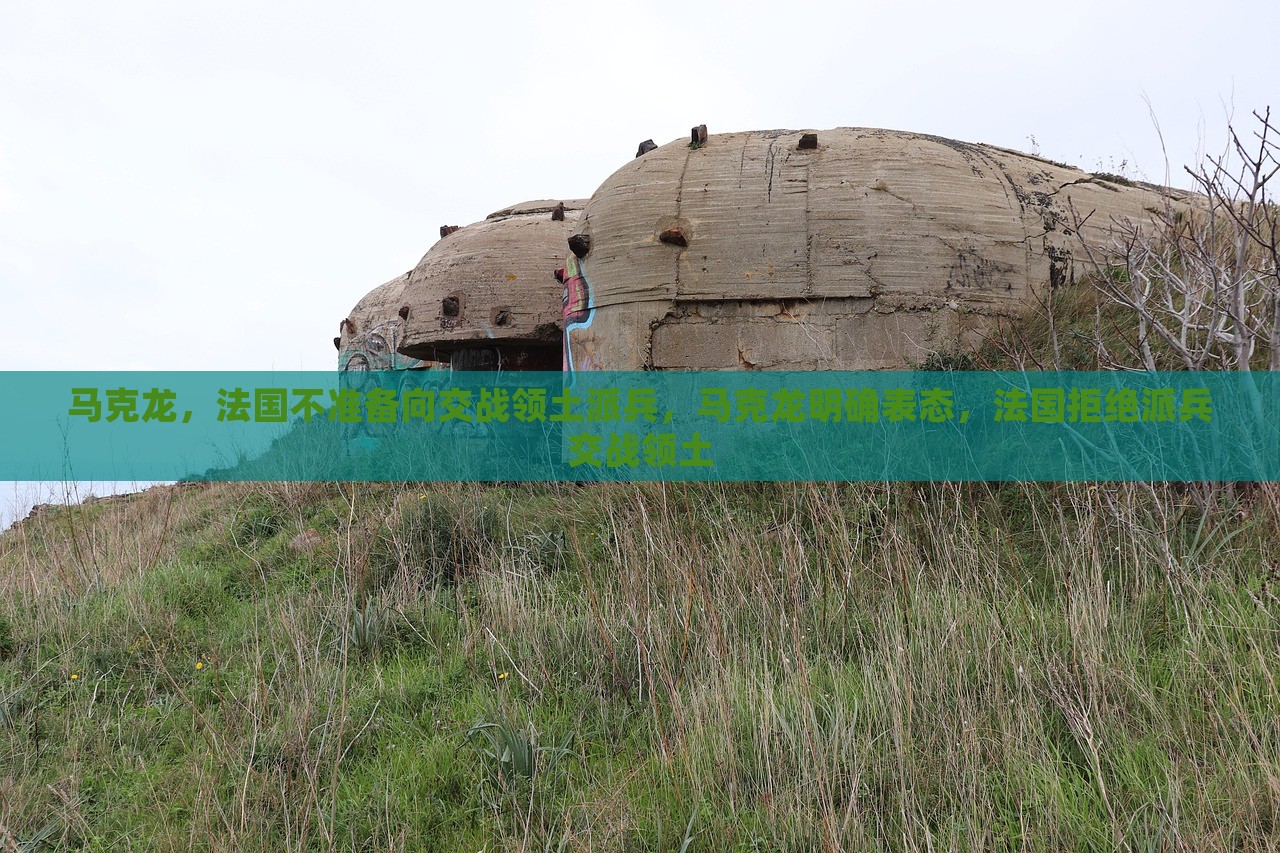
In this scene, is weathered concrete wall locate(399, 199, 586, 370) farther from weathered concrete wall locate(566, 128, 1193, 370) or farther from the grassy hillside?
the grassy hillside

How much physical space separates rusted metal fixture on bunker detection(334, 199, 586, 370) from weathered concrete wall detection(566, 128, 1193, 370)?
2.67 metres

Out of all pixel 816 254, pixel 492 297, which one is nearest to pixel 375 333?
pixel 492 297

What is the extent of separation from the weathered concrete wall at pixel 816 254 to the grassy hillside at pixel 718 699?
2.26 m

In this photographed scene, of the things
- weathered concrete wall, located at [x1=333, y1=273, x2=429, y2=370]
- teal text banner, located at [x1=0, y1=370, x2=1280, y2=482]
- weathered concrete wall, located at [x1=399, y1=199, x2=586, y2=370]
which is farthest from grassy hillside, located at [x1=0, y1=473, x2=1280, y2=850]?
weathered concrete wall, located at [x1=333, y1=273, x2=429, y2=370]

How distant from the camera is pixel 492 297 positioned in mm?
10391

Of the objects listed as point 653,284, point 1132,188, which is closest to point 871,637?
point 653,284

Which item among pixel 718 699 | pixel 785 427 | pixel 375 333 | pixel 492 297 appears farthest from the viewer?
pixel 375 333

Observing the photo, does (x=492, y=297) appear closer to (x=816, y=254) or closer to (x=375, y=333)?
(x=816, y=254)

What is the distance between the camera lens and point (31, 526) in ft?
22.0

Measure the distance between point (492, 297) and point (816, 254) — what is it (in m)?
4.68

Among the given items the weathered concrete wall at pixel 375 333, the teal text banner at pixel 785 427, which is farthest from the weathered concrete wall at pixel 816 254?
the weathered concrete wall at pixel 375 333

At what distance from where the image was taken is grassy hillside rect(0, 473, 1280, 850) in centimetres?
250

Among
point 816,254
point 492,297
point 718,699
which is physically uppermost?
point 492,297

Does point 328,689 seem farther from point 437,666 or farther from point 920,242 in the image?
point 920,242
